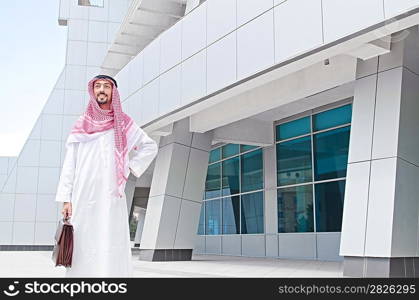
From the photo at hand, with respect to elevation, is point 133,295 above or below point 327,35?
below

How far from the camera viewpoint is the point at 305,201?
15555 mm

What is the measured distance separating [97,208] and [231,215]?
628 inches

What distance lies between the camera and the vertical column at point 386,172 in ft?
25.2

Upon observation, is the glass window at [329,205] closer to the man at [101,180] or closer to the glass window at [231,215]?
the glass window at [231,215]

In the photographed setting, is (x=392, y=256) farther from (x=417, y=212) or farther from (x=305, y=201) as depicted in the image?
(x=305, y=201)

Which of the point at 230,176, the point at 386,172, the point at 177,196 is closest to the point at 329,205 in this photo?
the point at 177,196

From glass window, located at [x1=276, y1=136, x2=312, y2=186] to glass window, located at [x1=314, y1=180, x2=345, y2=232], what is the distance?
→ 0.76 m

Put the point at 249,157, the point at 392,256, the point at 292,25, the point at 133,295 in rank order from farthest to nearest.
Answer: the point at 249,157
the point at 292,25
the point at 392,256
the point at 133,295

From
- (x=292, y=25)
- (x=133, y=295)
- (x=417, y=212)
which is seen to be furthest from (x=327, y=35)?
(x=133, y=295)

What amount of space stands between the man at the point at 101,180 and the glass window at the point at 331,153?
11.0m

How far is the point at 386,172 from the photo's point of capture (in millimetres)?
7895

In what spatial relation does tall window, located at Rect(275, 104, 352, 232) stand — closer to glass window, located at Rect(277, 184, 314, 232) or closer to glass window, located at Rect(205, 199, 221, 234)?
glass window, located at Rect(277, 184, 314, 232)

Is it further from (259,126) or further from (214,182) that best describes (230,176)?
(259,126)

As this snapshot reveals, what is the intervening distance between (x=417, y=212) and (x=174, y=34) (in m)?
7.83
